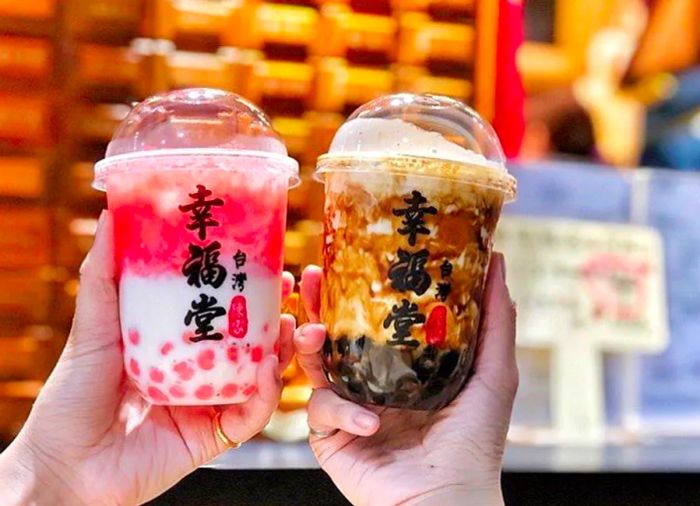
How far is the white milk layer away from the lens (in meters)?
1.22

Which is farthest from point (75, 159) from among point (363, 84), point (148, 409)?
point (148, 409)

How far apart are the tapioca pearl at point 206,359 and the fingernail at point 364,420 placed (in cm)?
22

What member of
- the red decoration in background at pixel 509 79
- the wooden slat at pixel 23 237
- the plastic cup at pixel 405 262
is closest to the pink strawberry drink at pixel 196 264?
the plastic cup at pixel 405 262

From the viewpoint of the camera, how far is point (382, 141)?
1295 mm

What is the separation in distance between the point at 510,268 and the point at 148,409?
173 cm

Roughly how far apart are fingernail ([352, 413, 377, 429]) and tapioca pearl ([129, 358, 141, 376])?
32 cm

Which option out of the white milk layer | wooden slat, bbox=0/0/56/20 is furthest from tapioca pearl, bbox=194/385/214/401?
wooden slat, bbox=0/0/56/20

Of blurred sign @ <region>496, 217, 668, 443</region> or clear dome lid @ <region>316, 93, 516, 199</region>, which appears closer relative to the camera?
clear dome lid @ <region>316, 93, 516, 199</region>

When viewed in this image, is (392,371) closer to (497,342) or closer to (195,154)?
(497,342)

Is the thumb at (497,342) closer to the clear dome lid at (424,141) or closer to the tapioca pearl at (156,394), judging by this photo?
the clear dome lid at (424,141)

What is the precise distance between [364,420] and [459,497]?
0.59 feet

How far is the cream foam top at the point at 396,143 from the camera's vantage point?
1.26 meters

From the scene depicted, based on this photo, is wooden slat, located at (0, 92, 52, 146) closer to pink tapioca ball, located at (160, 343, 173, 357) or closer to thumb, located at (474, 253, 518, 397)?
pink tapioca ball, located at (160, 343, 173, 357)

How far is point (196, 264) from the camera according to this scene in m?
1.22
